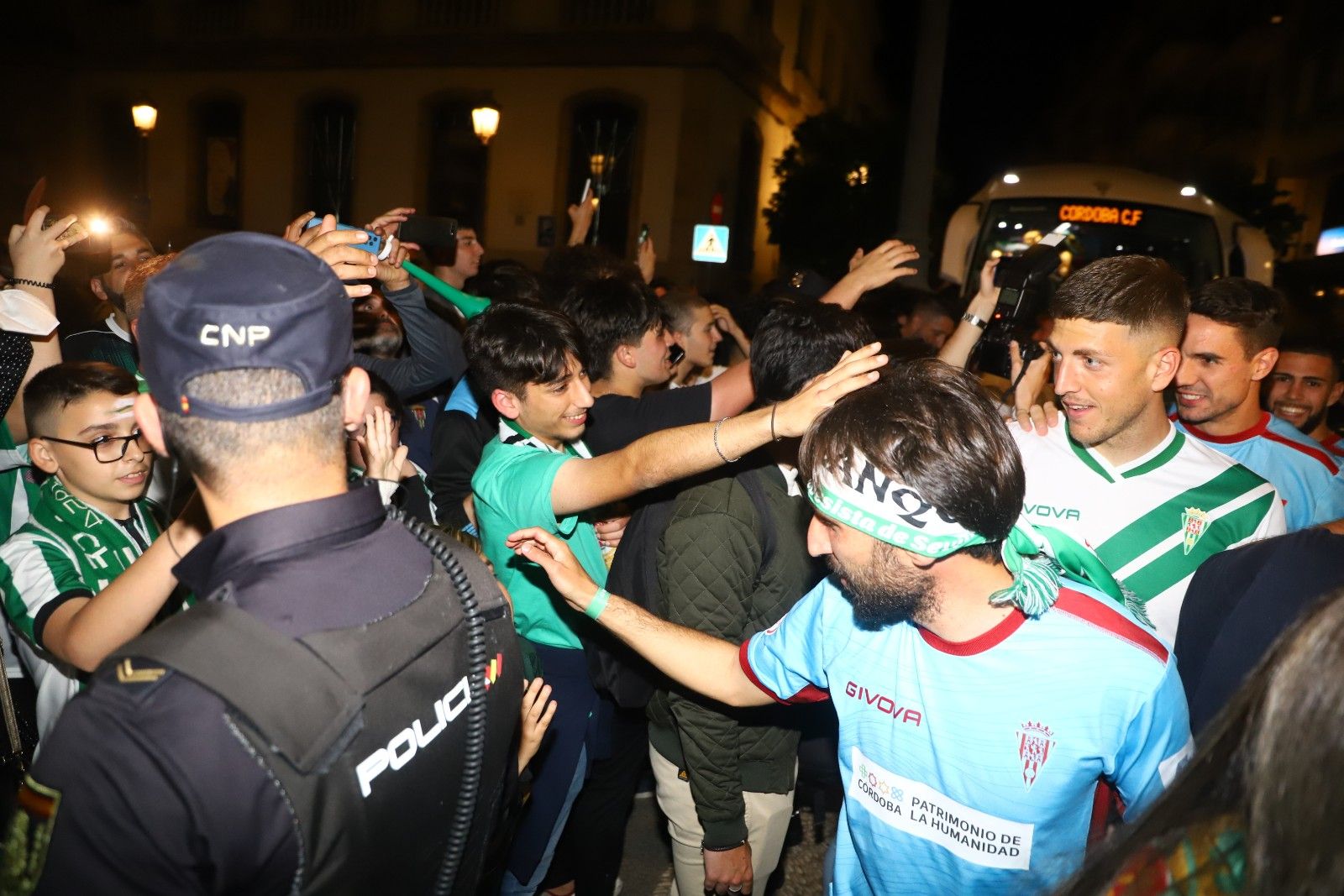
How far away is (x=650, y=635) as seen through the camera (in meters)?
2.31

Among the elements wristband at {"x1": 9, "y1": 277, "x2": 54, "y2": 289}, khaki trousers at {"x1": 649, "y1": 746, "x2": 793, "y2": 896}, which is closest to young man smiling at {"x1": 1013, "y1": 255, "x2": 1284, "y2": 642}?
khaki trousers at {"x1": 649, "y1": 746, "x2": 793, "y2": 896}

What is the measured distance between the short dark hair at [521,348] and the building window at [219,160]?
73.9 ft

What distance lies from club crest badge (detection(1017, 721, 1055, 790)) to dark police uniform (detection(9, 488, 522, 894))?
1144 millimetres

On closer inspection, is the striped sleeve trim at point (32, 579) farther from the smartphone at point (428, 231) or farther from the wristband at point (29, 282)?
the smartphone at point (428, 231)

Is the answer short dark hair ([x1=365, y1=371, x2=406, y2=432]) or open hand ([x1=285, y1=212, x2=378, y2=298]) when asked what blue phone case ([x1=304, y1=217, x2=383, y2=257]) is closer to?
open hand ([x1=285, y1=212, x2=378, y2=298])

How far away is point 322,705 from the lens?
121 cm

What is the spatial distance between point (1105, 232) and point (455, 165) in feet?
51.0

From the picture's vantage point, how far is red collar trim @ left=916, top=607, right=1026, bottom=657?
5.67 feet

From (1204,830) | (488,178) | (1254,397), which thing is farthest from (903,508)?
(488,178)

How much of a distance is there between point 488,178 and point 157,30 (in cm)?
1029

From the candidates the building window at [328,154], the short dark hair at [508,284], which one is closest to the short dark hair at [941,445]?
the short dark hair at [508,284]

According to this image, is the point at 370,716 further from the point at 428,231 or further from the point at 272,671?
the point at 428,231

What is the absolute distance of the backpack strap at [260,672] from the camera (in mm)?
1148

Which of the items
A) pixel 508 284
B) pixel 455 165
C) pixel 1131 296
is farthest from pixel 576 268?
pixel 455 165
